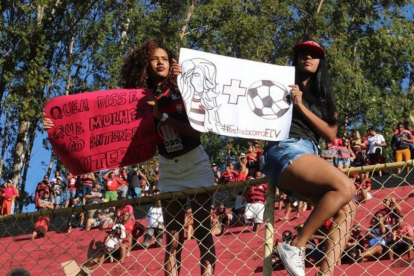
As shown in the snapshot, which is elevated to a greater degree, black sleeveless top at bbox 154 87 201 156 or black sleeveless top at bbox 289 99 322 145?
black sleeveless top at bbox 289 99 322 145

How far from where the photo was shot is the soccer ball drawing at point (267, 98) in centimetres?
453

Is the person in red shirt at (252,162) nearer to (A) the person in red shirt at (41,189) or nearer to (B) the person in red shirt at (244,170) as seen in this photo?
(B) the person in red shirt at (244,170)

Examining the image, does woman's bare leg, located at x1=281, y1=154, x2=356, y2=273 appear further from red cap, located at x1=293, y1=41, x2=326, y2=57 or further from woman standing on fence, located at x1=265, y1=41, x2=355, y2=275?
red cap, located at x1=293, y1=41, x2=326, y2=57

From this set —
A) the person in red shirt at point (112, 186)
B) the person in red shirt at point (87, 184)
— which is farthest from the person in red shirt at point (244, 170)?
the person in red shirt at point (87, 184)

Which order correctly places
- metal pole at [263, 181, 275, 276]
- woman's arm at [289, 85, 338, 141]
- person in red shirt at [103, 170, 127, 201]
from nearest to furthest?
metal pole at [263, 181, 275, 276], woman's arm at [289, 85, 338, 141], person in red shirt at [103, 170, 127, 201]

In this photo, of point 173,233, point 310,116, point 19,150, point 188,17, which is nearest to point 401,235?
point 310,116

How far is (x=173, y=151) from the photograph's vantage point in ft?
17.1

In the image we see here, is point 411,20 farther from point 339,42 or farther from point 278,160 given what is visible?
point 278,160

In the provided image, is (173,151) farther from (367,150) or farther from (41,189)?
(41,189)

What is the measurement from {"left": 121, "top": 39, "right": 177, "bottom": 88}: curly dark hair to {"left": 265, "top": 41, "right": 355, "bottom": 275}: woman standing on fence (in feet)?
3.80

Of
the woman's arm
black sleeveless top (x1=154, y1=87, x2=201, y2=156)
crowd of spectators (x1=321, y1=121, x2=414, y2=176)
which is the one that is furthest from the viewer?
crowd of spectators (x1=321, y1=121, x2=414, y2=176)

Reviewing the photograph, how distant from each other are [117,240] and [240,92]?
232 cm

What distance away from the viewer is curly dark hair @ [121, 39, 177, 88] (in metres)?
5.49

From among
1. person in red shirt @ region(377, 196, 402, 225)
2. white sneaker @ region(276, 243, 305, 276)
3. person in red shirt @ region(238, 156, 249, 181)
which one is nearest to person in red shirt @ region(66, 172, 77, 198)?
person in red shirt @ region(238, 156, 249, 181)
